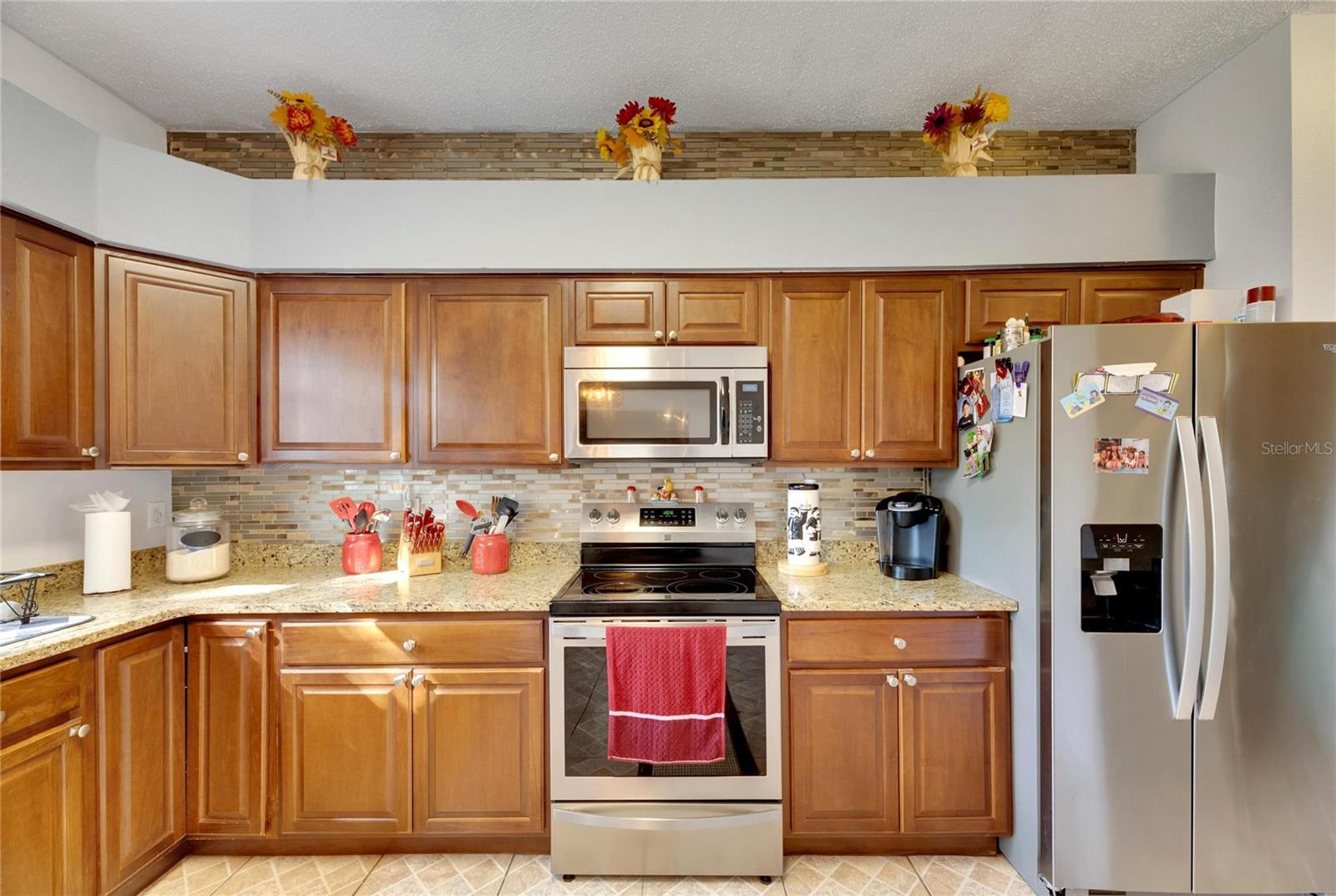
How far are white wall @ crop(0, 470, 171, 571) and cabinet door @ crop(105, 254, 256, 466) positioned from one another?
0.29 meters

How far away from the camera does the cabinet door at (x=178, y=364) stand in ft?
6.49

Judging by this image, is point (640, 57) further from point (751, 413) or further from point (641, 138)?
point (751, 413)

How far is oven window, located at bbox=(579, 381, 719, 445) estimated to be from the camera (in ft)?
7.32

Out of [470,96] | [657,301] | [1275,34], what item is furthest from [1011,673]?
[470,96]

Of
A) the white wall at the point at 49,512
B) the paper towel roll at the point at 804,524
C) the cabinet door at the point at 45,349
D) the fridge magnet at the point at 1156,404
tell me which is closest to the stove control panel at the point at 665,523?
the paper towel roll at the point at 804,524

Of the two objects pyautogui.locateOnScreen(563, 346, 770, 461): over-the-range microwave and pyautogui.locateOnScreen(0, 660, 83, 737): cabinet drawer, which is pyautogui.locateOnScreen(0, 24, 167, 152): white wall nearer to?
pyautogui.locateOnScreen(0, 660, 83, 737): cabinet drawer

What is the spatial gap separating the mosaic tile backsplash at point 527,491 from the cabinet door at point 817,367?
1.06ft

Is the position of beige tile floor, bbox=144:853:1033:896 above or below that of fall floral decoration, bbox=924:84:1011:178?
below

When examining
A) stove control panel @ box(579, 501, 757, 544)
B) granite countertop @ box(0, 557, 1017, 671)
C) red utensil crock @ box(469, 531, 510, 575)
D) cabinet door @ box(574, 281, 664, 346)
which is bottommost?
granite countertop @ box(0, 557, 1017, 671)

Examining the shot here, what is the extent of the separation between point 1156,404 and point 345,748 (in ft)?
9.01

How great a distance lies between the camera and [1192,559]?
1.60m

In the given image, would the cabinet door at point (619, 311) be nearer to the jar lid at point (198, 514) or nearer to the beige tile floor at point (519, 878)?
the jar lid at point (198, 514)

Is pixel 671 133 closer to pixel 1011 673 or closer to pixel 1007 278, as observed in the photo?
pixel 1007 278

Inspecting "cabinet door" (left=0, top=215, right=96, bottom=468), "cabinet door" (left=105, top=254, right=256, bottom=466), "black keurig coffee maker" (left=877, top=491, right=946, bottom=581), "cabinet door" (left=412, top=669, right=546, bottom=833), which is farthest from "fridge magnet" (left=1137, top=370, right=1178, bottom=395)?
"cabinet door" (left=0, top=215, right=96, bottom=468)
